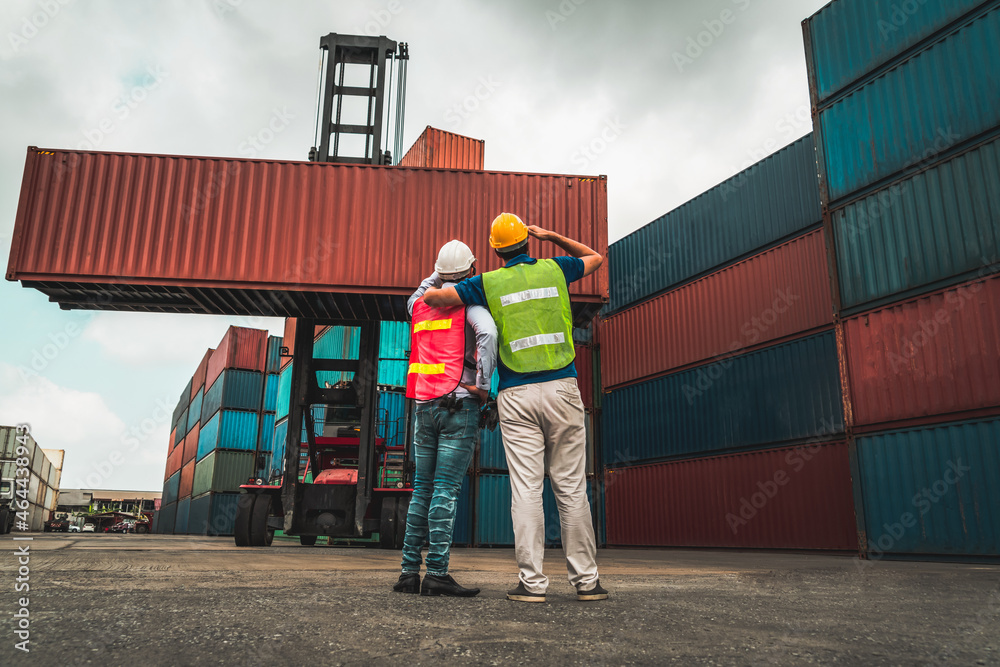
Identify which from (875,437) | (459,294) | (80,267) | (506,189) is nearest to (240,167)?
(80,267)

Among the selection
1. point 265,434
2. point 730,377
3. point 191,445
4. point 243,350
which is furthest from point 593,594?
point 191,445

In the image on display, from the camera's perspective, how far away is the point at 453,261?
12.2 feet

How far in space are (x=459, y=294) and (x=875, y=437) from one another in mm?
9421

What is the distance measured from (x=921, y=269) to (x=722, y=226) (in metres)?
6.66

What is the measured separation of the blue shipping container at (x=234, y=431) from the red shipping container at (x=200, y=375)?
6797 mm

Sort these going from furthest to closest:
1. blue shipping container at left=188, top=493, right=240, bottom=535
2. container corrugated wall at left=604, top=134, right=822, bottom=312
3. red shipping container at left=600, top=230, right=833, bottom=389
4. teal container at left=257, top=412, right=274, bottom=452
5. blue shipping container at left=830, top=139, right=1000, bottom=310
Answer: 1. teal container at left=257, top=412, right=274, bottom=452
2. blue shipping container at left=188, top=493, right=240, bottom=535
3. container corrugated wall at left=604, top=134, right=822, bottom=312
4. red shipping container at left=600, top=230, right=833, bottom=389
5. blue shipping container at left=830, top=139, right=1000, bottom=310

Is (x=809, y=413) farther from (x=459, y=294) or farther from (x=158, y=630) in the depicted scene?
(x=158, y=630)

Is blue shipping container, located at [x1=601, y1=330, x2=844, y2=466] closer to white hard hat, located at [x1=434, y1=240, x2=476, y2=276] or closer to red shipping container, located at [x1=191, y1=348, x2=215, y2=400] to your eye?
white hard hat, located at [x1=434, y1=240, x2=476, y2=276]

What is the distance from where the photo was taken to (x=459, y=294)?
11.5 feet

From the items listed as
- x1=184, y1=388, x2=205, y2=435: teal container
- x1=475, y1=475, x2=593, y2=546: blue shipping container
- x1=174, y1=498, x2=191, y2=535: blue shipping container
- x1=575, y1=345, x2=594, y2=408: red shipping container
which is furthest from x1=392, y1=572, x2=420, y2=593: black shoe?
x1=184, y1=388, x2=205, y2=435: teal container

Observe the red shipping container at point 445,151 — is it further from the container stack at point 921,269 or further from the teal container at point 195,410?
the teal container at point 195,410

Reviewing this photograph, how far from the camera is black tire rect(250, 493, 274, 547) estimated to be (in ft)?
33.9

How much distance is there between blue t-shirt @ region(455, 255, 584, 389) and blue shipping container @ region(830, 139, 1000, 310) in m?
8.70

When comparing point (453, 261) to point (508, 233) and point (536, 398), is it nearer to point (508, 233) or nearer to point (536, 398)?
point (508, 233)
